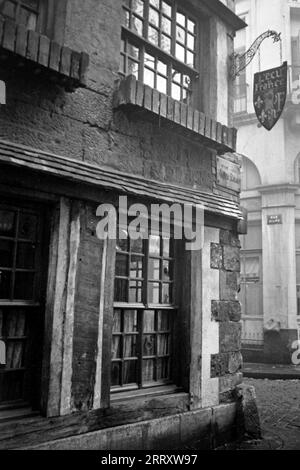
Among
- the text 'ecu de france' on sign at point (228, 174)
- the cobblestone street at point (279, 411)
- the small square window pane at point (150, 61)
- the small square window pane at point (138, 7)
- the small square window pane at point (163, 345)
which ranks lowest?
the cobblestone street at point (279, 411)

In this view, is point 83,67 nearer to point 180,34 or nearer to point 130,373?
point 180,34

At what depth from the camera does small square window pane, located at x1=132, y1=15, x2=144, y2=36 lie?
5285mm

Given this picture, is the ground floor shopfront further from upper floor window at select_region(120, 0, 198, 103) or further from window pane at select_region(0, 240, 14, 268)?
upper floor window at select_region(120, 0, 198, 103)

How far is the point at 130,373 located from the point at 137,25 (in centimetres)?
408

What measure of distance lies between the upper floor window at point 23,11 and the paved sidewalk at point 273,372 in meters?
8.86

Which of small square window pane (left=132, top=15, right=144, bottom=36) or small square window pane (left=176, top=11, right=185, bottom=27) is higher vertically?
small square window pane (left=176, top=11, right=185, bottom=27)

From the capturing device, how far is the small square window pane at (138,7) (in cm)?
532

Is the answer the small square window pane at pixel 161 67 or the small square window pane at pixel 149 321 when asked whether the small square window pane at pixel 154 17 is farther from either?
the small square window pane at pixel 149 321

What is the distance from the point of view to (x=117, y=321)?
188 inches

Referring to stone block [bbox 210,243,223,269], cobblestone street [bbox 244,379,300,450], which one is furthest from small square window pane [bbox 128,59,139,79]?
cobblestone street [bbox 244,379,300,450]

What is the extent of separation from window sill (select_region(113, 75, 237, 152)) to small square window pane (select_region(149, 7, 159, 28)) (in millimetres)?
1212

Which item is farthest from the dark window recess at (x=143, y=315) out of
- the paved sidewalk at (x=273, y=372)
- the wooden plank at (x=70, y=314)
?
the paved sidewalk at (x=273, y=372)

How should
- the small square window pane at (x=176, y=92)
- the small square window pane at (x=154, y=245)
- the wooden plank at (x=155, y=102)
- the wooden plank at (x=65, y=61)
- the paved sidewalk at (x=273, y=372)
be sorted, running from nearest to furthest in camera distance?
the wooden plank at (x=65, y=61), the wooden plank at (x=155, y=102), the small square window pane at (x=154, y=245), the small square window pane at (x=176, y=92), the paved sidewalk at (x=273, y=372)

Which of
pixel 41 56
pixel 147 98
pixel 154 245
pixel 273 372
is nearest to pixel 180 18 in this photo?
pixel 147 98
